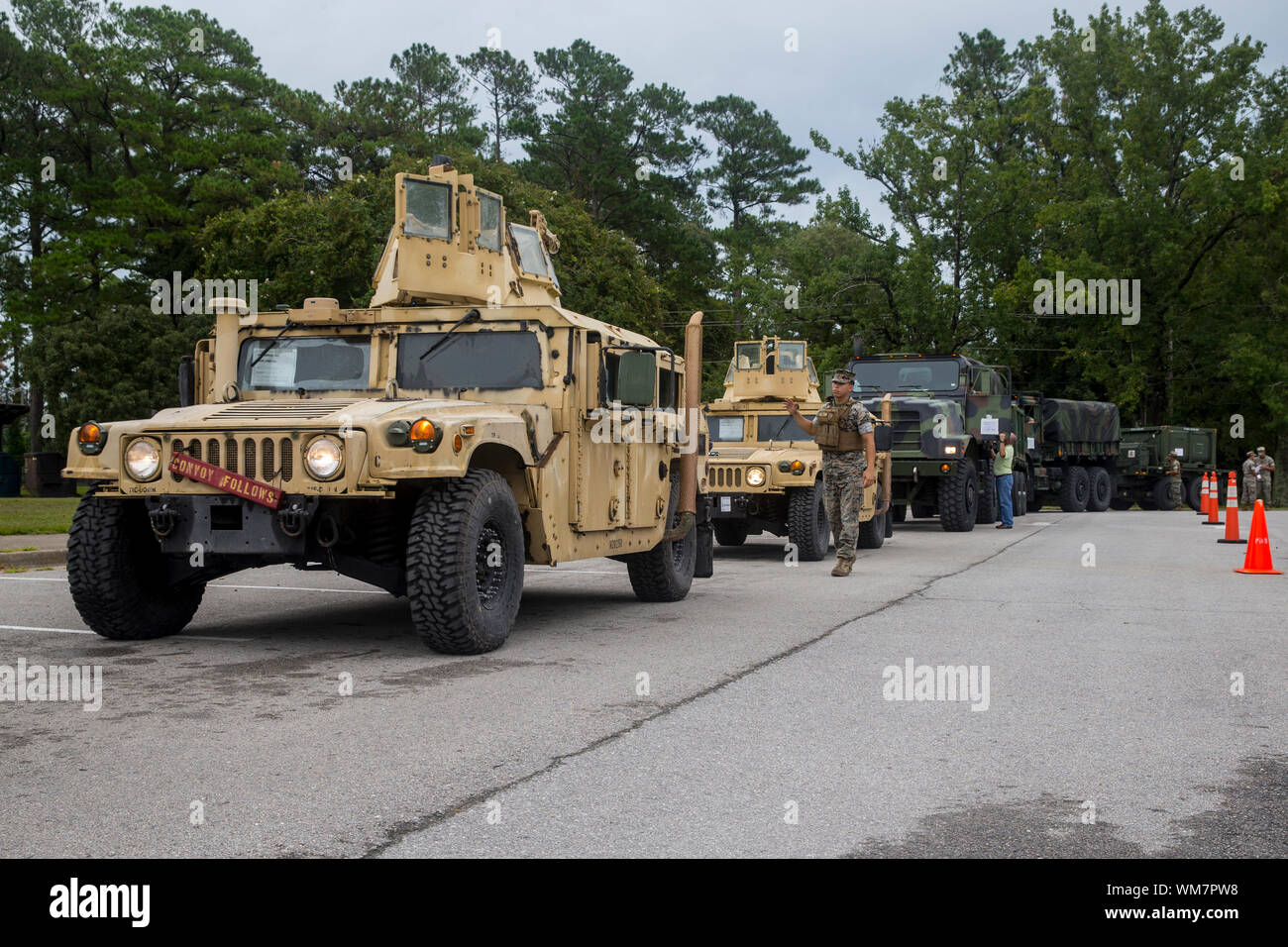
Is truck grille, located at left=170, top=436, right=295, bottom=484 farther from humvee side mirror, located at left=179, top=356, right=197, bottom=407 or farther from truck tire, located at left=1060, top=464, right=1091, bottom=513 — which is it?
truck tire, located at left=1060, top=464, right=1091, bottom=513

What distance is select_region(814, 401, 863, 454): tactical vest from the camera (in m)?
13.0

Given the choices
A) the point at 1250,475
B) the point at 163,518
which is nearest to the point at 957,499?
the point at 163,518

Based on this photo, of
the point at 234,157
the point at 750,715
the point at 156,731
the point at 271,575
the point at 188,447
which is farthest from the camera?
the point at 234,157

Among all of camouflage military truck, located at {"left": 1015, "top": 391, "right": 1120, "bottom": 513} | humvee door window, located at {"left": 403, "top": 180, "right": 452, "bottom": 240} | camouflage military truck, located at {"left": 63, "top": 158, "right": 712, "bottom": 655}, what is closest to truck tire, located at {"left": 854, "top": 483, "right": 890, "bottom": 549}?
camouflage military truck, located at {"left": 63, "top": 158, "right": 712, "bottom": 655}

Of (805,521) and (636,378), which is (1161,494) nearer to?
(805,521)

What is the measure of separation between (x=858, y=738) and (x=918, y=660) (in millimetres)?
2158

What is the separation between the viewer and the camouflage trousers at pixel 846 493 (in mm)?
13102

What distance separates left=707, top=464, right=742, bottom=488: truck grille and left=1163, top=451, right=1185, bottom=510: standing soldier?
25919 millimetres

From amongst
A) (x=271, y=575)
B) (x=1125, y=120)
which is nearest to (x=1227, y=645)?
(x=271, y=575)

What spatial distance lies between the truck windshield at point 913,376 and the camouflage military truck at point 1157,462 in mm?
15158

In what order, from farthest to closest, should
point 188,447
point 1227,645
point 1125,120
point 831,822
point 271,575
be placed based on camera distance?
point 1125,120 < point 271,575 < point 1227,645 < point 188,447 < point 831,822
